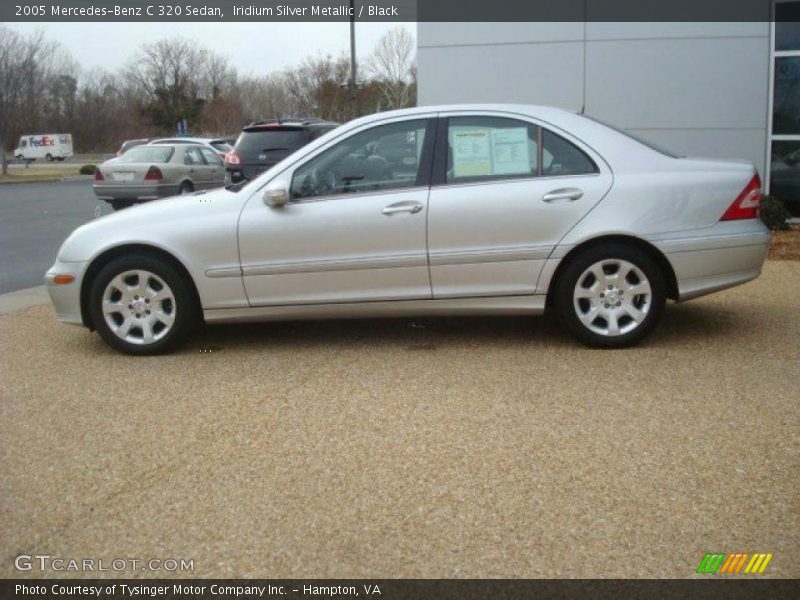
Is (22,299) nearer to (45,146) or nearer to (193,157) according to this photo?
(193,157)

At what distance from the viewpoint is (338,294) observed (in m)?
6.14

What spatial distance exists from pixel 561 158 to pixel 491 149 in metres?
0.46

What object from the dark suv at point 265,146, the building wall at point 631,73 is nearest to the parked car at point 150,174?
the dark suv at point 265,146

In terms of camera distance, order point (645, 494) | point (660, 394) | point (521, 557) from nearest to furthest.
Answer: point (521, 557) → point (645, 494) → point (660, 394)

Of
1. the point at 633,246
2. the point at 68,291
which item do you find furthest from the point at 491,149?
the point at 68,291

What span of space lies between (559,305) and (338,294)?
144 cm

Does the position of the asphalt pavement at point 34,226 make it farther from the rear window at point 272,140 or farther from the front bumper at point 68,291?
the front bumper at point 68,291

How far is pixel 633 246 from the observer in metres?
6.05

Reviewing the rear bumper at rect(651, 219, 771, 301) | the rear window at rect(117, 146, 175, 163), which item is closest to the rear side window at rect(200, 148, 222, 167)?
the rear window at rect(117, 146, 175, 163)

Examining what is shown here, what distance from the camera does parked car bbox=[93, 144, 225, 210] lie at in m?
18.2

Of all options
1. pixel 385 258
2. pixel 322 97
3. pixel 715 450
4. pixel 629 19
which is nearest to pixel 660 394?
pixel 715 450

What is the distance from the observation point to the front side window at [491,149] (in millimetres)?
6152

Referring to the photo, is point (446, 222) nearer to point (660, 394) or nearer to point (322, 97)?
point (660, 394)
